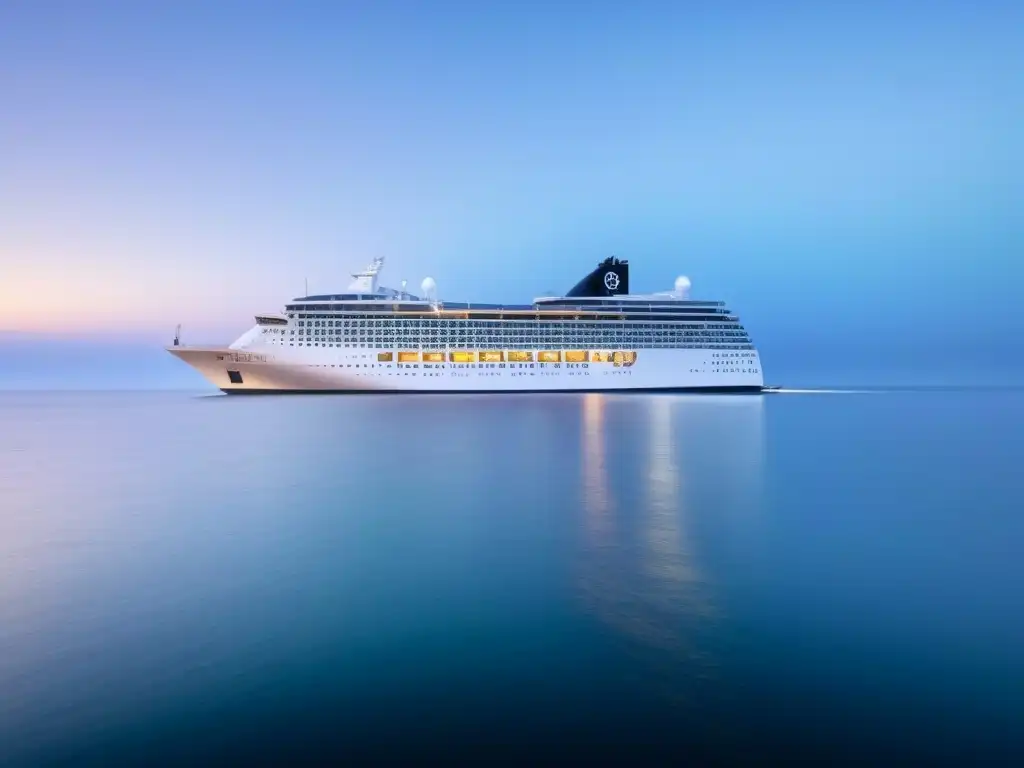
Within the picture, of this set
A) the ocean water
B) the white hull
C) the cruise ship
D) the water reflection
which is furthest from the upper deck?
the ocean water

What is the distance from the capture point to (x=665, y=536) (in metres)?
12.9

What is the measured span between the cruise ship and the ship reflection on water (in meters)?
39.7

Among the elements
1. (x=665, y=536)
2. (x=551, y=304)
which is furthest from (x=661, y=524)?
(x=551, y=304)

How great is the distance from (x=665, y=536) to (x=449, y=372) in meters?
56.9

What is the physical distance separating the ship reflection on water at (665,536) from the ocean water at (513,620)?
0.23 feet

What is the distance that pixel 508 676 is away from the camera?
679cm

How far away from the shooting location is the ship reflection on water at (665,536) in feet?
25.6

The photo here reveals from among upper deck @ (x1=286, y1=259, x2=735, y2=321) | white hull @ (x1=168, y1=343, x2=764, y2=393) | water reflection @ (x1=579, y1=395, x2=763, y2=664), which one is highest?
upper deck @ (x1=286, y1=259, x2=735, y2=321)

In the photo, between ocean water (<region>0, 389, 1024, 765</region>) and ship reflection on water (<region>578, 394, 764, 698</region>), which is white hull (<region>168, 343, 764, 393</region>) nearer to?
ship reflection on water (<region>578, 394, 764, 698</region>)

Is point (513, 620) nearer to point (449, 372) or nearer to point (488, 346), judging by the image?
point (449, 372)

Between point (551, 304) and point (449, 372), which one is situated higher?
point (551, 304)

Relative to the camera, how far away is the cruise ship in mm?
64688

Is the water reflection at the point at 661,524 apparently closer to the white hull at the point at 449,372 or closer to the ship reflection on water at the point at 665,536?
the ship reflection on water at the point at 665,536

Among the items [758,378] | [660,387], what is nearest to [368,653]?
[660,387]
